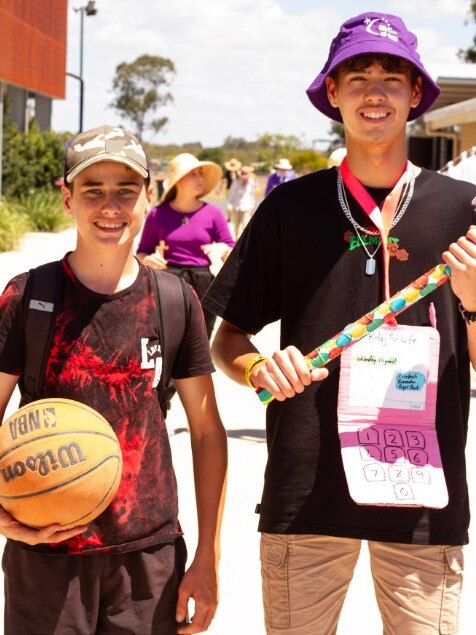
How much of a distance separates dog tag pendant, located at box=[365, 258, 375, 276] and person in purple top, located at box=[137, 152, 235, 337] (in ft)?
17.8

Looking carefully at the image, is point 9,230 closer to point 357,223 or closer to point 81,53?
point 357,223

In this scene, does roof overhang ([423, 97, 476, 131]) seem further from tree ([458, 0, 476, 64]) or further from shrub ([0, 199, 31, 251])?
tree ([458, 0, 476, 64])

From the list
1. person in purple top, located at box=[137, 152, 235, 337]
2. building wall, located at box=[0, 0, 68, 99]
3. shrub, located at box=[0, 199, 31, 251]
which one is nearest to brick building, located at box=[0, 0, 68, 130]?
building wall, located at box=[0, 0, 68, 99]

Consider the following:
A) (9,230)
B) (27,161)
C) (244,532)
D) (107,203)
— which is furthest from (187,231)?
(27,161)

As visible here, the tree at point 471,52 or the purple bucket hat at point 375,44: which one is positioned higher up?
the tree at point 471,52

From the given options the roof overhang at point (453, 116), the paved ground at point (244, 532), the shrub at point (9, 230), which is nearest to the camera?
the paved ground at point (244, 532)

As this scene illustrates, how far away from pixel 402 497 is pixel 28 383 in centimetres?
103

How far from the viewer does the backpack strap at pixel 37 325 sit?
2919 mm

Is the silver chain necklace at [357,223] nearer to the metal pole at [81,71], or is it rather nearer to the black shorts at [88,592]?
the black shorts at [88,592]

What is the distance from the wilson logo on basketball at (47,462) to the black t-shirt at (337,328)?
61cm

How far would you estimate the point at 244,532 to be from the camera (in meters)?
6.14

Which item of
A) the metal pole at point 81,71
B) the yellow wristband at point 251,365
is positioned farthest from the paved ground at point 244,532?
the metal pole at point 81,71

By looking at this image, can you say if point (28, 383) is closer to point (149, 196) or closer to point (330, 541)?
point (149, 196)

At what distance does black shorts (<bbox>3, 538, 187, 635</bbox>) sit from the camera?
2.89 m
